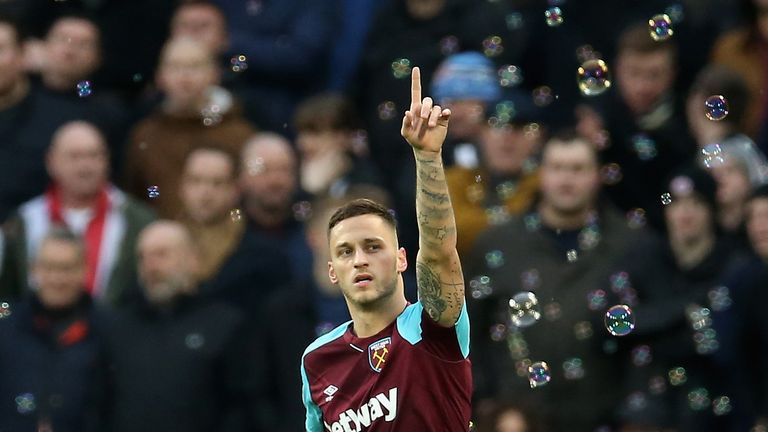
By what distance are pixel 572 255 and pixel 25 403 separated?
3.37 meters

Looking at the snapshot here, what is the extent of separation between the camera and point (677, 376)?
34.0 feet

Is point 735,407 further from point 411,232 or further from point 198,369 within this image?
point 198,369

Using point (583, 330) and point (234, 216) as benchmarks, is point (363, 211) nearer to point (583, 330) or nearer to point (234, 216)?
point (583, 330)

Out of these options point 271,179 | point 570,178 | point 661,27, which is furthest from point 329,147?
point 661,27

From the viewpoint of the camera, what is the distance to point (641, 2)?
12.4 m

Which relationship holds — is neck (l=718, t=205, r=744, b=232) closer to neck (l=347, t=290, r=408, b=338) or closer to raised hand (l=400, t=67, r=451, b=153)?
neck (l=347, t=290, r=408, b=338)

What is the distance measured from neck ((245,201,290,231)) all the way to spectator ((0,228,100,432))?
120 centimetres

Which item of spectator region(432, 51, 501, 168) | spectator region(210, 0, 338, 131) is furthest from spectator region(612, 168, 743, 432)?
spectator region(210, 0, 338, 131)

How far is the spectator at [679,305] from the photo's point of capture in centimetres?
1030

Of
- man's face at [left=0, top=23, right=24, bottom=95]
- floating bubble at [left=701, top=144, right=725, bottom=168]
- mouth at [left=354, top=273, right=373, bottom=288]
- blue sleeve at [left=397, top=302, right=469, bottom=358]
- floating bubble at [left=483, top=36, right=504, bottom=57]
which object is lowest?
blue sleeve at [left=397, top=302, right=469, bottom=358]

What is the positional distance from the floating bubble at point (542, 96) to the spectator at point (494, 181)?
0.69 meters

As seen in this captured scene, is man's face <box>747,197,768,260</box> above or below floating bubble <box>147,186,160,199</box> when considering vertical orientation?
Result: below

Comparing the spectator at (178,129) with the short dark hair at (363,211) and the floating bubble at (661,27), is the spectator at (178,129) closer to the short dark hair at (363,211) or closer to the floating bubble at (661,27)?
the floating bubble at (661,27)

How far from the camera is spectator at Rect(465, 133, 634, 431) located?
1032cm
